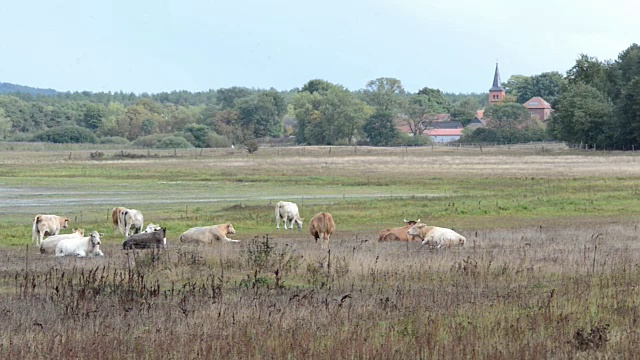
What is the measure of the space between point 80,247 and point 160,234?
2551 millimetres

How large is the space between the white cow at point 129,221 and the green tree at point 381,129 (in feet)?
487

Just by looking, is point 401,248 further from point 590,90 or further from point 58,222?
point 590,90

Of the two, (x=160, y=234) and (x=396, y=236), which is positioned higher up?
(x=160, y=234)

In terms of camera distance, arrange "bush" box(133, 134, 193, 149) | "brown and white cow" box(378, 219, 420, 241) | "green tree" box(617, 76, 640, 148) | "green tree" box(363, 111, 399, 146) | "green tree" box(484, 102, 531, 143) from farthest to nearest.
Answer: "green tree" box(484, 102, 531, 143), "green tree" box(363, 111, 399, 146), "bush" box(133, 134, 193, 149), "green tree" box(617, 76, 640, 148), "brown and white cow" box(378, 219, 420, 241)

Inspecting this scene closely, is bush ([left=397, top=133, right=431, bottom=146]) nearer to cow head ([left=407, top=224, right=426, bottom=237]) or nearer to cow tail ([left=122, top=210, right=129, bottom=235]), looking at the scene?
cow tail ([left=122, top=210, right=129, bottom=235])

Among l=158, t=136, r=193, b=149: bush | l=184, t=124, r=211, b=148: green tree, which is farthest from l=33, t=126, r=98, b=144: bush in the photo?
l=158, t=136, r=193, b=149: bush

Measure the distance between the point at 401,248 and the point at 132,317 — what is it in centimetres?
1172

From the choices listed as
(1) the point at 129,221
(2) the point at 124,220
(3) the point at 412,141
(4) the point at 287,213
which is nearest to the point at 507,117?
(3) the point at 412,141

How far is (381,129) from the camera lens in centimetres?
18012

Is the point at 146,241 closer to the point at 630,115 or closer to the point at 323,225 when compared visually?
the point at 323,225

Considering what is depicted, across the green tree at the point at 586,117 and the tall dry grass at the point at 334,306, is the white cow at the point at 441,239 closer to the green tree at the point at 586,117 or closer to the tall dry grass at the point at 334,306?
the tall dry grass at the point at 334,306

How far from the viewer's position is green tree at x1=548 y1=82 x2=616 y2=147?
115625 millimetres

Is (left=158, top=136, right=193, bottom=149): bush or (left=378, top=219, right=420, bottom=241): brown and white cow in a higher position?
(left=378, top=219, right=420, bottom=241): brown and white cow

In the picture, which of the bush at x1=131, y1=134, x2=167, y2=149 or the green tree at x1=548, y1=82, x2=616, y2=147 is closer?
the green tree at x1=548, y1=82, x2=616, y2=147
